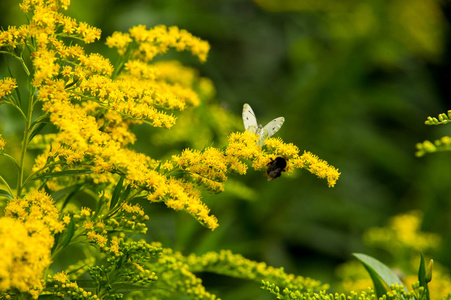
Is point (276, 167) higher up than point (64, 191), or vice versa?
point (276, 167)

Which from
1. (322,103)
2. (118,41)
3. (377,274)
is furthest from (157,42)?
(322,103)

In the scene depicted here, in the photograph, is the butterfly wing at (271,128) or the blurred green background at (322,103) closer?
the butterfly wing at (271,128)

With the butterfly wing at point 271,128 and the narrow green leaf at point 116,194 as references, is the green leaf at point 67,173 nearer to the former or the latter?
the narrow green leaf at point 116,194

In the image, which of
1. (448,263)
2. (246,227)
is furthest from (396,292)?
(246,227)

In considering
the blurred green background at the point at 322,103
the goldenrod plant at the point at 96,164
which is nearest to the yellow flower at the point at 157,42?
the goldenrod plant at the point at 96,164

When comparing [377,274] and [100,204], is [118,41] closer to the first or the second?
[100,204]

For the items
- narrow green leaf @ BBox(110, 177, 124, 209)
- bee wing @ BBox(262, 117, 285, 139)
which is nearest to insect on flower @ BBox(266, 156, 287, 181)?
bee wing @ BBox(262, 117, 285, 139)

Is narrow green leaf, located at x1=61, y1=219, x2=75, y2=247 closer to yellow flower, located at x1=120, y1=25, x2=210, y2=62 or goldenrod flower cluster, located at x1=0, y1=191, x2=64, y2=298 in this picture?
goldenrod flower cluster, located at x1=0, y1=191, x2=64, y2=298

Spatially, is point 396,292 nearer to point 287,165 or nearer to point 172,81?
point 287,165

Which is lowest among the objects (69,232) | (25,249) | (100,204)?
(25,249)
